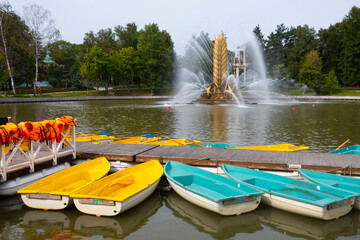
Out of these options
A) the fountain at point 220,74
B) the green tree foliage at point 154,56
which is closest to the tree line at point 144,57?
the green tree foliage at point 154,56

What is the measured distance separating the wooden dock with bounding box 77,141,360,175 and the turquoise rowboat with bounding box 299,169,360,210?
0.51 m

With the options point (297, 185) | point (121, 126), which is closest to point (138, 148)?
point (297, 185)

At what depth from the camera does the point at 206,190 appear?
10.7m

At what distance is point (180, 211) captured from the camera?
1011 cm

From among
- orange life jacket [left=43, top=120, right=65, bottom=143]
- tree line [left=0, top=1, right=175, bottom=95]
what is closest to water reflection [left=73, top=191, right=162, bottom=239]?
orange life jacket [left=43, top=120, right=65, bottom=143]

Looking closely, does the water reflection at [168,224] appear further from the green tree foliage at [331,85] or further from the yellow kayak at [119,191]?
the green tree foliage at [331,85]

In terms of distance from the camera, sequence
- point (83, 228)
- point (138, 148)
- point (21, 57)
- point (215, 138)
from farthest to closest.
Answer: point (21, 57) → point (215, 138) → point (138, 148) → point (83, 228)

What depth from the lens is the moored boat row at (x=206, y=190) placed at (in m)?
8.95

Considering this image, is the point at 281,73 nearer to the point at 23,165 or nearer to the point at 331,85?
the point at 331,85

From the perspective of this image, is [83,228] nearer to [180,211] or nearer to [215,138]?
[180,211]

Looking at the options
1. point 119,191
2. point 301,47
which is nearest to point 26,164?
point 119,191

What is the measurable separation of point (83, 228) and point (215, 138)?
15.3 meters

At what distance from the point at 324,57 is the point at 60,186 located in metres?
107

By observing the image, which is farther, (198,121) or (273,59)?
(273,59)
